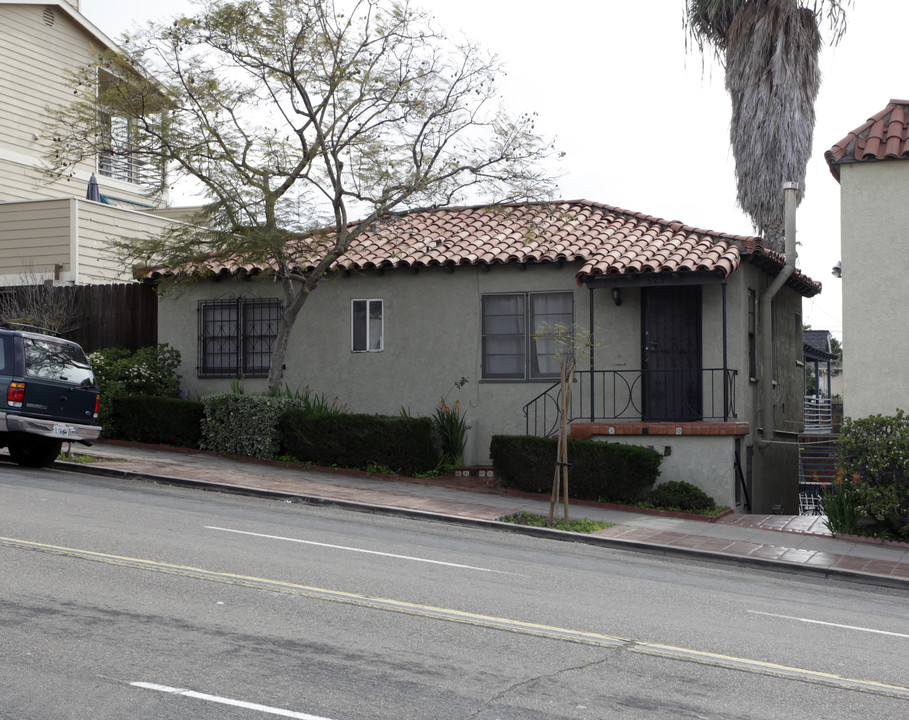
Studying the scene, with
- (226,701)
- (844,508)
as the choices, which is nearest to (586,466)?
(844,508)

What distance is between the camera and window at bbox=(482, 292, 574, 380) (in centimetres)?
1922

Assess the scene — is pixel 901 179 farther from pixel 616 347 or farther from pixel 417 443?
pixel 417 443

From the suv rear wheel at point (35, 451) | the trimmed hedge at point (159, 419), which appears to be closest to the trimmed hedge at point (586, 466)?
the trimmed hedge at point (159, 419)

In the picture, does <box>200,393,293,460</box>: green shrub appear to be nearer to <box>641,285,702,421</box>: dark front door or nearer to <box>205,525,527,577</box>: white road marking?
<box>641,285,702,421</box>: dark front door

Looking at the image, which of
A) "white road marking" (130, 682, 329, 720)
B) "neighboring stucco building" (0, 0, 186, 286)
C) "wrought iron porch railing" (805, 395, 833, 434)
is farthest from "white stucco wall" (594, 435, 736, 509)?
"white road marking" (130, 682, 329, 720)

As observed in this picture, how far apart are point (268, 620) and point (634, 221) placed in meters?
14.2

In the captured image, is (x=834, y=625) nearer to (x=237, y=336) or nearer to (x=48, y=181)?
(x=237, y=336)

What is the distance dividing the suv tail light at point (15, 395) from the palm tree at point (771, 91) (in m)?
16.6

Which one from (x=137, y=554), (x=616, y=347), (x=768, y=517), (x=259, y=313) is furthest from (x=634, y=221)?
(x=137, y=554)

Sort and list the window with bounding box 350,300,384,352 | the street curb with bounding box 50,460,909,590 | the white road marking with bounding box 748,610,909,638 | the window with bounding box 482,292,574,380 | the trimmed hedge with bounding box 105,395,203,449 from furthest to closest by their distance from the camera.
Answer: the window with bounding box 350,300,384,352
the trimmed hedge with bounding box 105,395,203,449
the window with bounding box 482,292,574,380
the street curb with bounding box 50,460,909,590
the white road marking with bounding box 748,610,909,638

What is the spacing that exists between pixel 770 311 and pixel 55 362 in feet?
40.6

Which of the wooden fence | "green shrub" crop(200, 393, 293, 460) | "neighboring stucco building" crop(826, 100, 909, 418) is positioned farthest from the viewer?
the wooden fence

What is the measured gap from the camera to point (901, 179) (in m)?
16.0

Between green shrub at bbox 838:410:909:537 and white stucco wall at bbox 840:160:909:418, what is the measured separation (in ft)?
2.43
